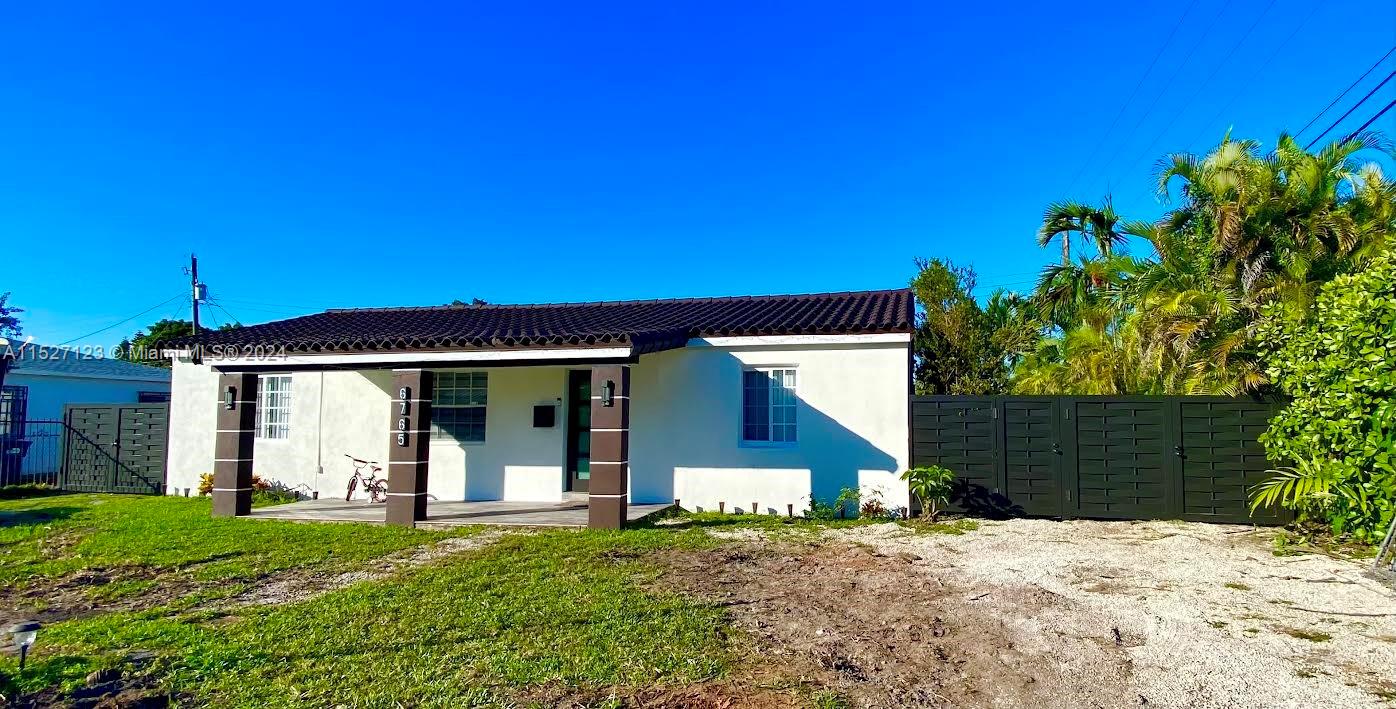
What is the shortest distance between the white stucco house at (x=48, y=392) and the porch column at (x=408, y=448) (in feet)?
34.0

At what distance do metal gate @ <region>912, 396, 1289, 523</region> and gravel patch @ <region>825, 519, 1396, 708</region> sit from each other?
0.50 meters

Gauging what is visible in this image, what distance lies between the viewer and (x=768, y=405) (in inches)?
448

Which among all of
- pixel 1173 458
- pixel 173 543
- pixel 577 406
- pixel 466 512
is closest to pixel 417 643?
pixel 173 543

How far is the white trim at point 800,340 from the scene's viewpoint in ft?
35.1

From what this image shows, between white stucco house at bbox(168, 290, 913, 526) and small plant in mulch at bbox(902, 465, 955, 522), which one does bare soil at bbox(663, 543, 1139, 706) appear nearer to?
small plant in mulch at bbox(902, 465, 955, 522)

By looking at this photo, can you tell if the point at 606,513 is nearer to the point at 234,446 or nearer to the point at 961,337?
the point at 234,446

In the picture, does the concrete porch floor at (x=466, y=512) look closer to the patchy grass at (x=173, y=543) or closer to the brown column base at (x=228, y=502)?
the brown column base at (x=228, y=502)

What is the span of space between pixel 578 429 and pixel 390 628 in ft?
23.5

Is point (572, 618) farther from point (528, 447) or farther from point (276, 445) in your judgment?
point (276, 445)

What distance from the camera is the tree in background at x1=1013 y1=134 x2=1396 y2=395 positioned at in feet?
31.0

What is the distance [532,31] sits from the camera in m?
12.9

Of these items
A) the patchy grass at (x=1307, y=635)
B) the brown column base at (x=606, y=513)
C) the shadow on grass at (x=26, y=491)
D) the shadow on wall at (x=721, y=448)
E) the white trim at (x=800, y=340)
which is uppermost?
the white trim at (x=800, y=340)

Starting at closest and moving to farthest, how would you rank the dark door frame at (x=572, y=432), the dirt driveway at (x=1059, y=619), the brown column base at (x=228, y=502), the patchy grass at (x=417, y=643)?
the patchy grass at (x=417, y=643) → the dirt driveway at (x=1059, y=619) → the brown column base at (x=228, y=502) → the dark door frame at (x=572, y=432)

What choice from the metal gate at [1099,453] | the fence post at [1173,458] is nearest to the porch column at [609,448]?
the metal gate at [1099,453]
